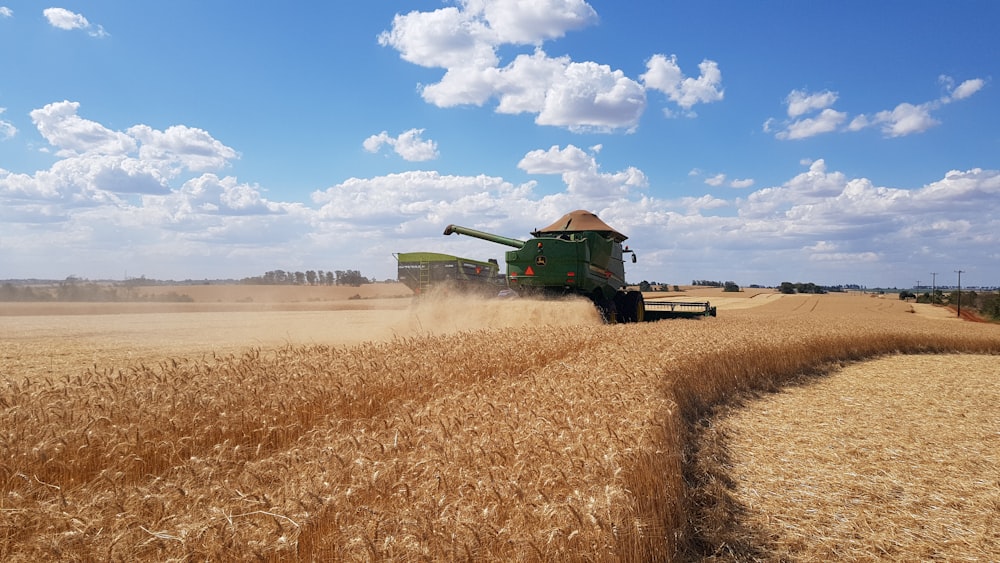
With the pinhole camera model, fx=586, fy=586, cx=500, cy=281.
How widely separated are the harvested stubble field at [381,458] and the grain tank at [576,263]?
6.44 m

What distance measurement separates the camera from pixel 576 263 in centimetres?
1617

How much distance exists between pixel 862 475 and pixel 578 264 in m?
10.8

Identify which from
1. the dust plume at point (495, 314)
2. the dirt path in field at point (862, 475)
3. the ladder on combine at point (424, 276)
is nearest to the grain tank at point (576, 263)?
the dust plume at point (495, 314)

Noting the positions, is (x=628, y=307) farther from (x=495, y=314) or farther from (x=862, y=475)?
(x=862, y=475)

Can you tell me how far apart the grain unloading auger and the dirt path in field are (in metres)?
6.96

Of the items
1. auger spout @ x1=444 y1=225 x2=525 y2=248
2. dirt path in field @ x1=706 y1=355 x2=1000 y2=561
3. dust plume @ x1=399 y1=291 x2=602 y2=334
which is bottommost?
dirt path in field @ x1=706 y1=355 x2=1000 y2=561

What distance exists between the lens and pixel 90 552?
275cm

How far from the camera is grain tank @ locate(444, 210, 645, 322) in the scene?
1617 centimetres

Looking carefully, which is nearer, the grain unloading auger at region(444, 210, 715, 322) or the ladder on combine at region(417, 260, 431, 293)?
the grain unloading auger at region(444, 210, 715, 322)

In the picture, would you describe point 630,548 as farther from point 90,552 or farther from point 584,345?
point 584,345

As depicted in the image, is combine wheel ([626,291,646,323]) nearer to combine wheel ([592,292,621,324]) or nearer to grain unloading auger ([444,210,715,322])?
grain unloading auger ([444,210,715,322])

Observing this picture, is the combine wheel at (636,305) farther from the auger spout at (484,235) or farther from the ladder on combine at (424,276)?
the ladder on combine at (424,276)

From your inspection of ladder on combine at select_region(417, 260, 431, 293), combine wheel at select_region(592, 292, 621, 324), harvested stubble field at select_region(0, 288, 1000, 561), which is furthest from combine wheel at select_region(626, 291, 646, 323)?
harvested stubble field at select_region(0, 288, 1000, 561)

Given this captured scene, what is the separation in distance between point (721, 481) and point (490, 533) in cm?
335
